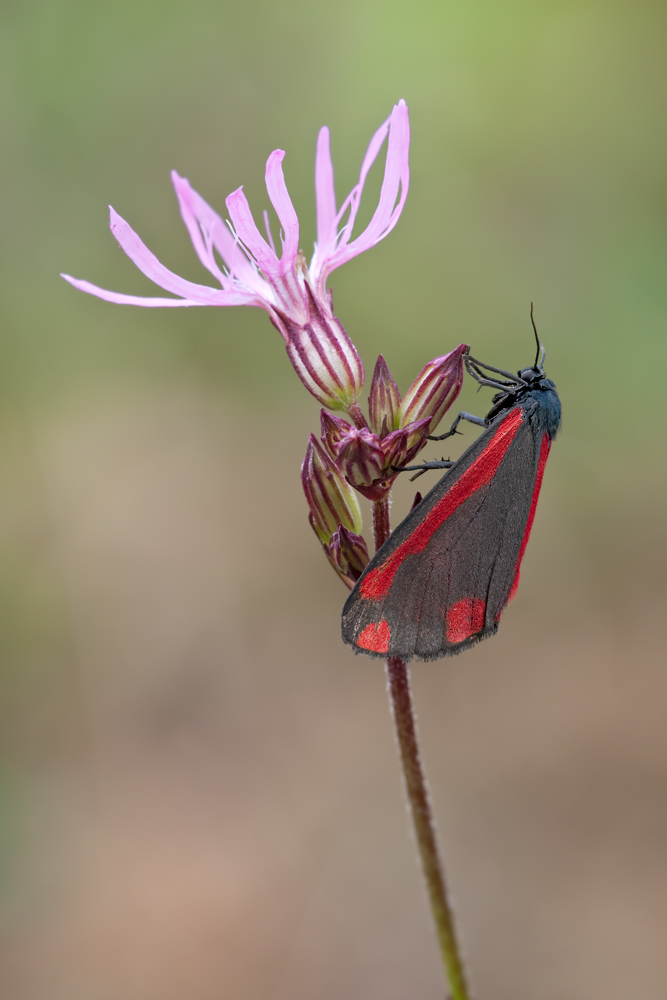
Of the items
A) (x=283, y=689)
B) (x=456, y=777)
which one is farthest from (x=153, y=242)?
(x=456, y=777)

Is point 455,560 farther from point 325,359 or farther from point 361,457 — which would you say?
point 325,359

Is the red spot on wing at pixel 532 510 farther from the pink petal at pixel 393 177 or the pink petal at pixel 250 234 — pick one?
the pink petal at pixel 250 234

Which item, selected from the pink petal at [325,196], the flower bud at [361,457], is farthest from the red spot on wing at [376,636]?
the pink petal at [325,196]


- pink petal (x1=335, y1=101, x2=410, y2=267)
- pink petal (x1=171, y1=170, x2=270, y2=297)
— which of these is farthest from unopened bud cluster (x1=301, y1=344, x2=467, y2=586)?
pink petal (x1=171, y1=170, x2=270, y2=297)

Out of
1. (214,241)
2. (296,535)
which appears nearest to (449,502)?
(214,241)

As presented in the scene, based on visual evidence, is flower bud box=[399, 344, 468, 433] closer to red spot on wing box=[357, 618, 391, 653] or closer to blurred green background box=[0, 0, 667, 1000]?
red spot on wing box=[357, 618, 391, 653]

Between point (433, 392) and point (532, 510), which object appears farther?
point (532, 510)
